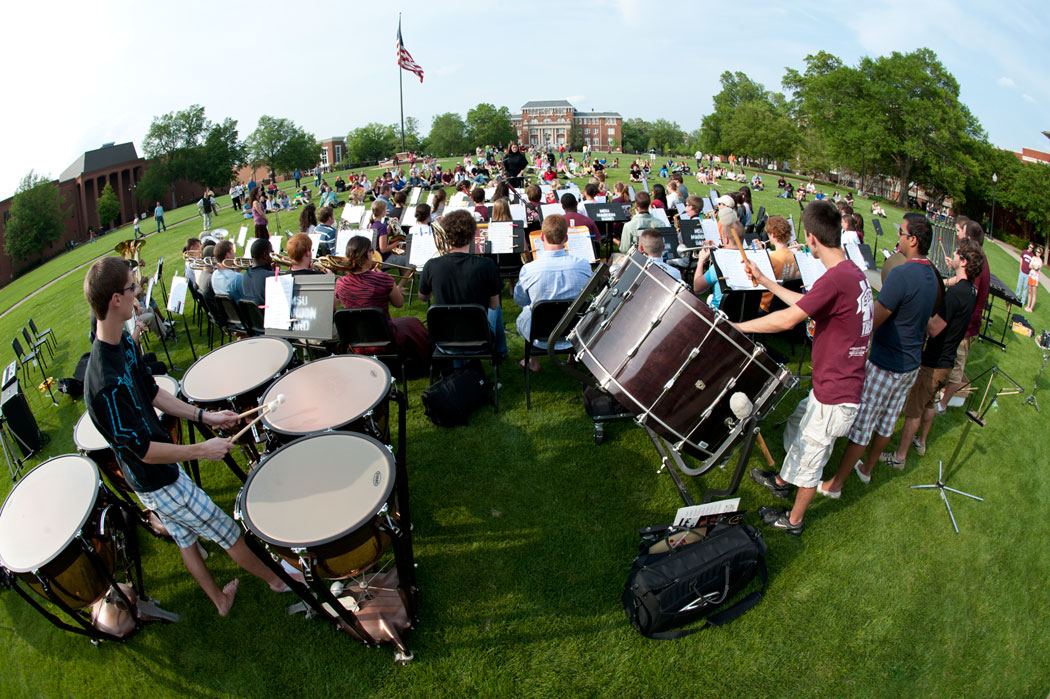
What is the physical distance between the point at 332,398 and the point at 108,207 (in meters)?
66.8

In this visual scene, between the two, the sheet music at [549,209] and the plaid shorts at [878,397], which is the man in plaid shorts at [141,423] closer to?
the plaid shorts at [878,397]

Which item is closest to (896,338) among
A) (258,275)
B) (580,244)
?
(580,244)

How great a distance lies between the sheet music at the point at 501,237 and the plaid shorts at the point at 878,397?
516 centimetres

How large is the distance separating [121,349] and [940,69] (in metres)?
67.4

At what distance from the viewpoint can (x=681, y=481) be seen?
179 inches

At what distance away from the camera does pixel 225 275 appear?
7137 mm

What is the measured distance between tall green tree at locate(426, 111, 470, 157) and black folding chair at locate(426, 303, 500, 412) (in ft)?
302

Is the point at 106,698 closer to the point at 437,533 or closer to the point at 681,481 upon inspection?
the point at 437,533

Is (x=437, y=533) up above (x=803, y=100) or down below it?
below

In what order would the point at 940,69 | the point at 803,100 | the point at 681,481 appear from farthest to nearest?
1. the point at 803,100
2. the point at 940,69
3. the point at 681,481

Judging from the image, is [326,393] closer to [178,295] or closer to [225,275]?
[225,275]

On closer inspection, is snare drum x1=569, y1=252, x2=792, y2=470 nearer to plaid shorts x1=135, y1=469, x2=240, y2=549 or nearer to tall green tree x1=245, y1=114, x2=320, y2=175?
plaid shorts x1=135, y1=469, x2=240, y2=549

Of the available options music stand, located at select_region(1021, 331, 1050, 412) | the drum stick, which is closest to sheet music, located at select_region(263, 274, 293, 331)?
the drum stick

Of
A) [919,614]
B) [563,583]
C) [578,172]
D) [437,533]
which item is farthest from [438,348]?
[578,172]
